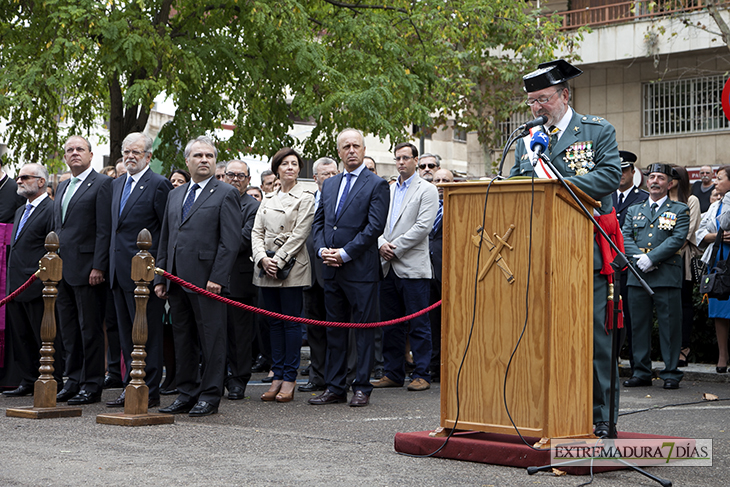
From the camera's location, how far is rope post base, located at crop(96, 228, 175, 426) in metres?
6.96

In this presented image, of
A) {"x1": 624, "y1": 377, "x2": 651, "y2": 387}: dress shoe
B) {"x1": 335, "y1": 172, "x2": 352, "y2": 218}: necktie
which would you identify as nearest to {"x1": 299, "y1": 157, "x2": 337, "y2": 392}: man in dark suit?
{"x1": 335, "y1": 172, "x2": 352, "y2": 218}: necktie

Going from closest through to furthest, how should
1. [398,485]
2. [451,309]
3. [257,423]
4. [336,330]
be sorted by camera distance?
[398,485] < [451,309] < [257,423] < [336,330]

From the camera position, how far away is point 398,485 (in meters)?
4.63

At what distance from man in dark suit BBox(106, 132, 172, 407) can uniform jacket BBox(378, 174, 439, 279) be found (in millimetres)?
2316

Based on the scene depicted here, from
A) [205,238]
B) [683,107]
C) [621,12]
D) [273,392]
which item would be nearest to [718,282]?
[273,392]

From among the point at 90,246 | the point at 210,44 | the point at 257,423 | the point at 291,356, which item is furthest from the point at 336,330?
the point at 210,44

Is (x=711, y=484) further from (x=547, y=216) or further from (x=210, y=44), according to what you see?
(x=210, y=44)

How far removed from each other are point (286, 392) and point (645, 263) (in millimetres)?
3990

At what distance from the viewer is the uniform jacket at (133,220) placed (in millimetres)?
8305

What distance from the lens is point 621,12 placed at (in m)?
29.4

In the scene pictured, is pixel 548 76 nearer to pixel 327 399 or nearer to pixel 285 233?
→ pixel 327 399

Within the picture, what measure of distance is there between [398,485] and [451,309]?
1.10m

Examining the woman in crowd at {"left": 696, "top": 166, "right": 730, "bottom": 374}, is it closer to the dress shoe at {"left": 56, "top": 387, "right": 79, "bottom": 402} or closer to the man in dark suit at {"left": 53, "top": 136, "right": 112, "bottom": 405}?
the man in dark suit at {"left": 53, "top": 136, "right": 112, "bottom": 405}

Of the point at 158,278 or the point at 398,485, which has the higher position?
the point at 158,278
